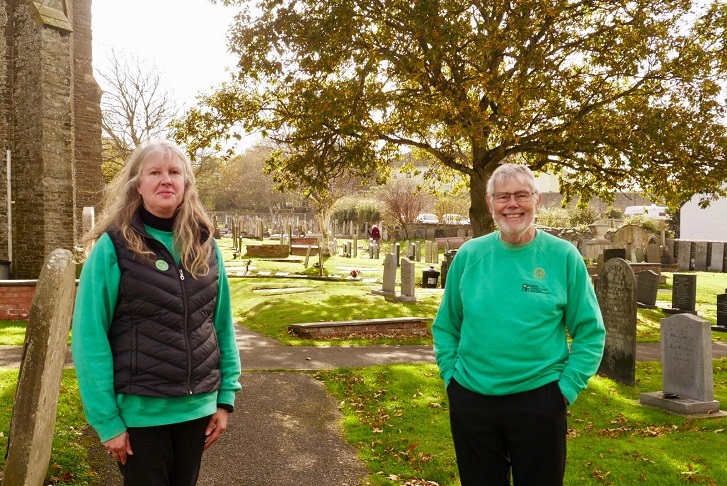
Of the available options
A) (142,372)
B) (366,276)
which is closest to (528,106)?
(366,276)

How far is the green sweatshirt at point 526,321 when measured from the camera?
277cm

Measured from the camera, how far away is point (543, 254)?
2.91 metres

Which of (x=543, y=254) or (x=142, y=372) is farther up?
(x=543, y=254)

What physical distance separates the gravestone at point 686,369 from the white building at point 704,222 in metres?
42.5

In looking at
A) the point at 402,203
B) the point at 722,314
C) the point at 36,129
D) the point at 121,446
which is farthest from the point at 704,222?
the point at 121,446

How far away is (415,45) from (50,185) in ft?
29.3

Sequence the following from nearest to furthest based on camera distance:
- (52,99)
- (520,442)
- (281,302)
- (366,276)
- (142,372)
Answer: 1. (142,372)
2. (520,442)
3. (52,99)
4. (281,302)
5. (366,276)

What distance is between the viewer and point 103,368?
7.82ft

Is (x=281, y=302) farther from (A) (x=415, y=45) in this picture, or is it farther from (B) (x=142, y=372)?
(B) (x=142, y=372)

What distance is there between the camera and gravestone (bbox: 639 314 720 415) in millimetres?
7180

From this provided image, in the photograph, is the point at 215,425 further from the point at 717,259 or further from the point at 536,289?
the point at 717,259

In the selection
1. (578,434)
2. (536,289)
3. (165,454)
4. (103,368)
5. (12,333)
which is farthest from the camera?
(12,333)

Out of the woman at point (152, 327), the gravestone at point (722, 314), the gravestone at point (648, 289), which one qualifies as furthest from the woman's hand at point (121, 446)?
the gravestone at point (648, 289)

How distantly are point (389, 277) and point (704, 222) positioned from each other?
38.1 metres
